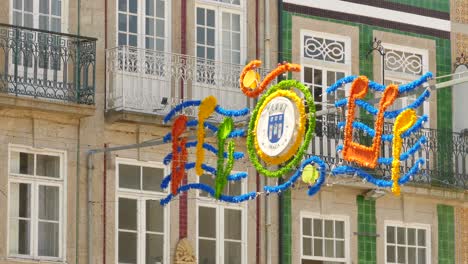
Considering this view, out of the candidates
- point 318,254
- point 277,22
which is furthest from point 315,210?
point 277,22

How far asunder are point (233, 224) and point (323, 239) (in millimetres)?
2102

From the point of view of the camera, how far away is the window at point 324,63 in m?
41.1

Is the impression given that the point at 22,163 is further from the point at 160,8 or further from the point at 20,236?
the point at 160,8

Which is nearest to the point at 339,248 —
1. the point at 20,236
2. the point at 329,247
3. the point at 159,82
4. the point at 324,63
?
the point at 329,247

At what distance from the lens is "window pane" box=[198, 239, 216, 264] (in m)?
39.4

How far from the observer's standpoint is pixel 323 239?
4116cm

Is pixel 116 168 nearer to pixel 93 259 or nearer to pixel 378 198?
pixel 93 259

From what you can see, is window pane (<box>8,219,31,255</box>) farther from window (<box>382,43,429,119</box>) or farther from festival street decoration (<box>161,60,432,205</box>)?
window (<box>382,43,429,119</box>)

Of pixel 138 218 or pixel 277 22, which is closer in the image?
pixel 138 218

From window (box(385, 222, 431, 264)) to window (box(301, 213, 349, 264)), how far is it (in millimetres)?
972

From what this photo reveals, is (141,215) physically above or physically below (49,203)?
below

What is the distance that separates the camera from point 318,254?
41.0 meters

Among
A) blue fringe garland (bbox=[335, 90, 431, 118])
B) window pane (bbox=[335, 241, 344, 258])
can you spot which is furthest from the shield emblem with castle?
window pane (bbox=[335, 241, 344, 258])

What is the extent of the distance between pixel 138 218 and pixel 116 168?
0.93 meters
